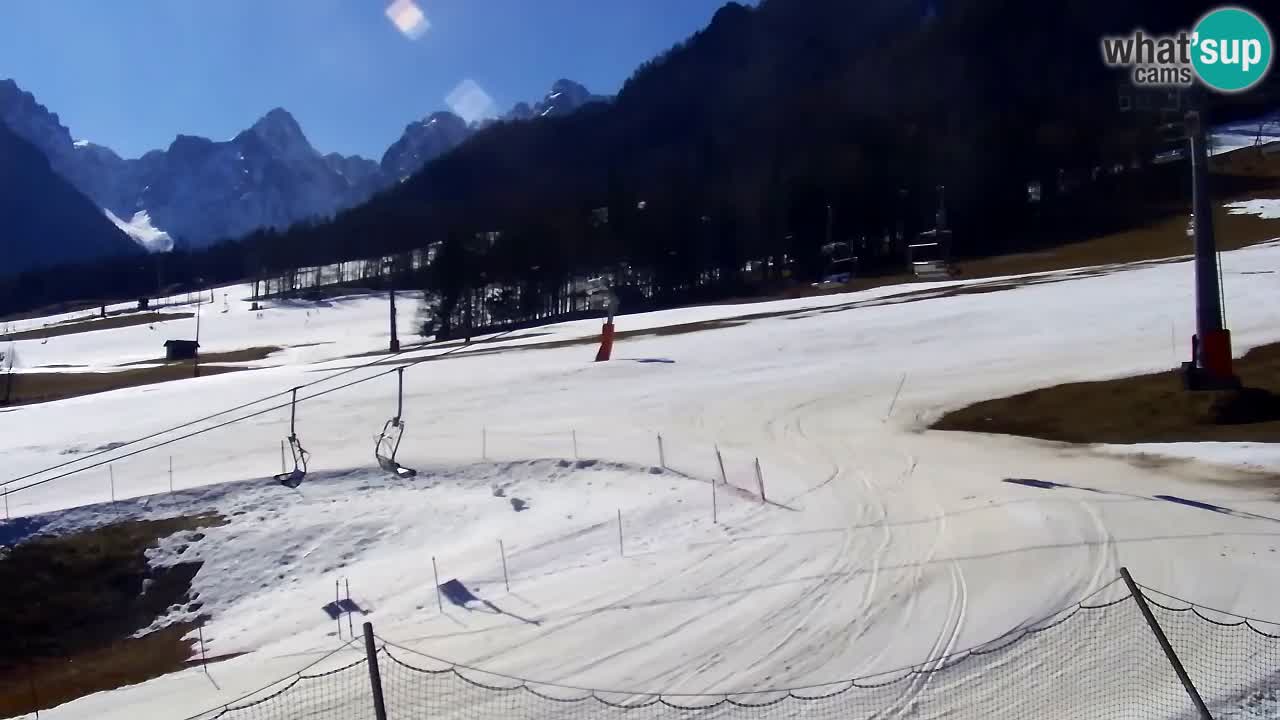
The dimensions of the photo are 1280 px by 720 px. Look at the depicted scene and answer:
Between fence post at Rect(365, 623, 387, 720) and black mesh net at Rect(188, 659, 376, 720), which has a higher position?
fence post at Rect(365, 623, 387, 720)

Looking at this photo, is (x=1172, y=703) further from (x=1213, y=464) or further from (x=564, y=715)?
(x=1213, y=464)

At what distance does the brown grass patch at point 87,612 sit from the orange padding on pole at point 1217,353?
2332 cm

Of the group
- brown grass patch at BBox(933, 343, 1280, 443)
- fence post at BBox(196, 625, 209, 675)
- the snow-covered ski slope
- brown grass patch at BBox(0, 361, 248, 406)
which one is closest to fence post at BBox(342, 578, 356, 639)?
the snow-covered ski slope

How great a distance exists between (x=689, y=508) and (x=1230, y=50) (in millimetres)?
47638

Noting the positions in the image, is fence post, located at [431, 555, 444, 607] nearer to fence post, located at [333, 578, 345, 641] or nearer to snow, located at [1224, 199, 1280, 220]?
fence post, located at [333, 578, 345, 641]

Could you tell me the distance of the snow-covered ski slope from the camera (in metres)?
11.3

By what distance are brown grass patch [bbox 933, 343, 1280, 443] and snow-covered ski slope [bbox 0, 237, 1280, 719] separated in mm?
1315

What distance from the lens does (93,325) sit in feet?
420

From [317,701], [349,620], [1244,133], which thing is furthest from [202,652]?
[1244,133]

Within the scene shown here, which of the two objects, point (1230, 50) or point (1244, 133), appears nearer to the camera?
point (1230, 50)

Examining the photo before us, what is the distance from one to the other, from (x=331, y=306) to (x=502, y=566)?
124 m

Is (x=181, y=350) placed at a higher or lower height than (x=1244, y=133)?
lower

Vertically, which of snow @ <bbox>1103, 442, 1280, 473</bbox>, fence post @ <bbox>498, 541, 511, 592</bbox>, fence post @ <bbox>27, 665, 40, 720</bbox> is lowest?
fence post @ <bbox>27, 665, 40, 720</bbox>

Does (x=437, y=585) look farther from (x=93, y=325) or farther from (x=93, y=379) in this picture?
(x=93, y=325)
